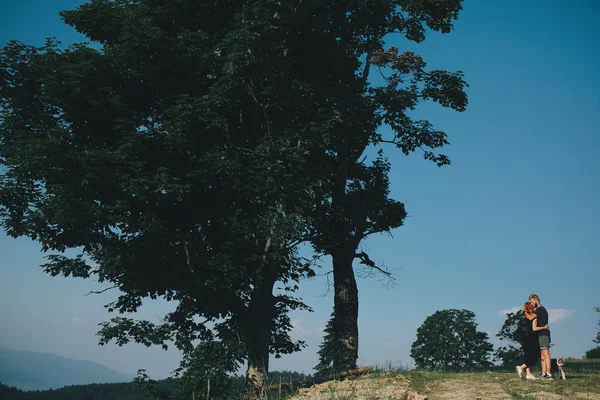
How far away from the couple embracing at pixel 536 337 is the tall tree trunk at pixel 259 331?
9217mm

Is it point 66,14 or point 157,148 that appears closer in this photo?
point 157,148

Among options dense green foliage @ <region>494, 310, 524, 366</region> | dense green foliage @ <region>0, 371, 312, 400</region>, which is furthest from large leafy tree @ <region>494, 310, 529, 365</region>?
dense green foliage @ <region>0, 371, 312, 400</region>

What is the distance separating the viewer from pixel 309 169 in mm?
18109

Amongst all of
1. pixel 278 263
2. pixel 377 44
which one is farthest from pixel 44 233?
pixel 377 44

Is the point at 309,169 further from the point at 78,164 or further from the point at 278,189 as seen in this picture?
the point at 78,164

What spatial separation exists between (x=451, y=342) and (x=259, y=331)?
51415 mm

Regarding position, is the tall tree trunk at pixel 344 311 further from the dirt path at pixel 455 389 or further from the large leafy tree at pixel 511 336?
the large leafy tree at pixel 511 336

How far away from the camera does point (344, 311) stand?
20203 mm

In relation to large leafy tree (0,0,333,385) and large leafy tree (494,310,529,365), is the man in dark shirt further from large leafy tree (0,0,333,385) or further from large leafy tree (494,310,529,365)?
large leafy tree (494,310,529,365)

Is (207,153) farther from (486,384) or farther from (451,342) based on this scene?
(451,342)

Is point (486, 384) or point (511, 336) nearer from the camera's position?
point (486, 384)

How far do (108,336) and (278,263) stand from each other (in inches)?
263

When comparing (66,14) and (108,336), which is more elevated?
(66,14)

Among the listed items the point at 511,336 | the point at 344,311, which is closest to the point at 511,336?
the point at 511,336
